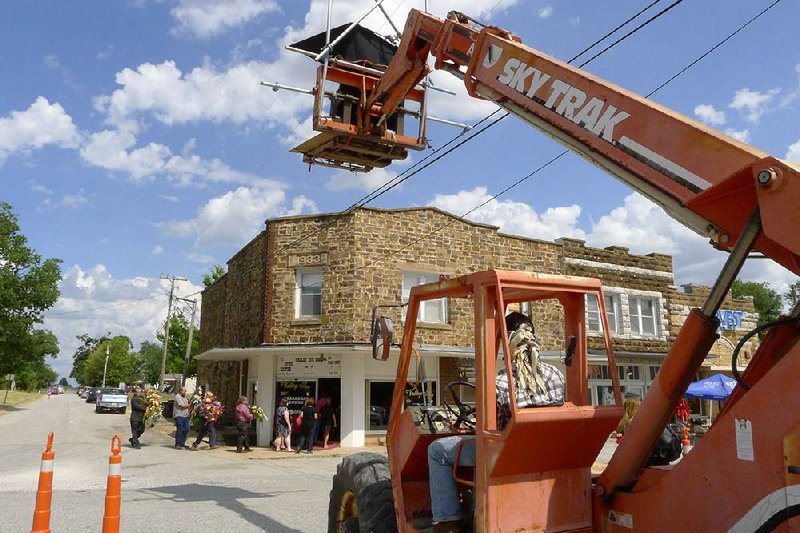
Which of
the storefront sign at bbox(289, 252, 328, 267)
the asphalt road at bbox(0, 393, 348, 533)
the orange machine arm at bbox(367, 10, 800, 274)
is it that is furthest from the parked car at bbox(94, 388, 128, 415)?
the orange machine arm at bbox(367, 10, 800, 274)

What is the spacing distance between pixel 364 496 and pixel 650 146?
346 centimetres

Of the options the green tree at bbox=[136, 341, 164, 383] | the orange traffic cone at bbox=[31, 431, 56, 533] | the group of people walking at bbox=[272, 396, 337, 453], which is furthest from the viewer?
the green tree at bbox=[136, 341, 164, 383]

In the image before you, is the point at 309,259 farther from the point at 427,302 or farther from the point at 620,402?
the point at 620,402

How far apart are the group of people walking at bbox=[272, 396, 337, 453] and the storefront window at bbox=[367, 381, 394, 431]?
48.3 inches

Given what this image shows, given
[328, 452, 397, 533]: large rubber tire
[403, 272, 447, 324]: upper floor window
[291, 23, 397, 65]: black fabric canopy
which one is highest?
[291, 23, 397, 65]: black fabric canopy

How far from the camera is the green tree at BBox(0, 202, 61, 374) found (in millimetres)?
36844

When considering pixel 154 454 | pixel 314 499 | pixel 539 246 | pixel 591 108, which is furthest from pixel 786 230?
pixel 539 246

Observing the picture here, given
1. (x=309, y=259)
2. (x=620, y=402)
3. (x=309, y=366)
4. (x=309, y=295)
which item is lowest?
(x=620, y=402)

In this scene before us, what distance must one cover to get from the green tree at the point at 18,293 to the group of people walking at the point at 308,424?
24.3 metres

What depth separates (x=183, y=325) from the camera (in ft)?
195

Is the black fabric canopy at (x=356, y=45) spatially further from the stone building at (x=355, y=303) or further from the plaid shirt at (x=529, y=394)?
the stone building at (x=355, y=303)

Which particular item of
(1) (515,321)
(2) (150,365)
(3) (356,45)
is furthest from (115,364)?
(1) (515,321)

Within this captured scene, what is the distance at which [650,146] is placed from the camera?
411 centimetres

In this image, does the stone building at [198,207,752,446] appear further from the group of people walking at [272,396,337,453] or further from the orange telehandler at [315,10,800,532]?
the orange telehandler at [315,10,800,532]
